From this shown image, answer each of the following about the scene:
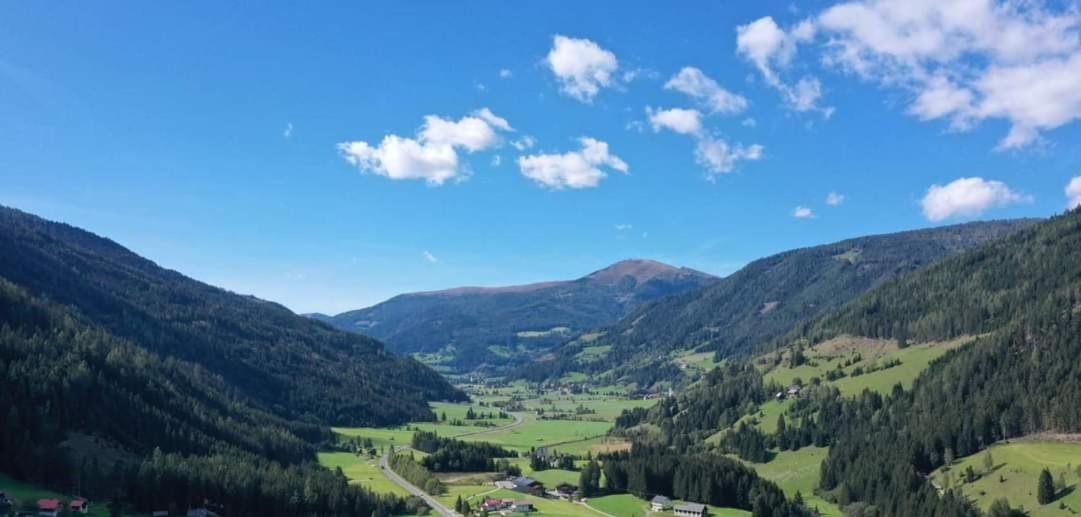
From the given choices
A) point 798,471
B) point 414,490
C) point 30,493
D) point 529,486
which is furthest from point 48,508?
point 798,471

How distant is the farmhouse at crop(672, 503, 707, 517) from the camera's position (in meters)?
123

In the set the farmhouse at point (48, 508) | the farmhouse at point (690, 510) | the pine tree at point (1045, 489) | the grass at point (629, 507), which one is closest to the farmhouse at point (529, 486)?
the grass at point (629, 507)

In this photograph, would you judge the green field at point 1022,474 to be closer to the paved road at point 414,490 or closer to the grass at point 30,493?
the paved road at point 414,490

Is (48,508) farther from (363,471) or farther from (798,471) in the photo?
(798,471)

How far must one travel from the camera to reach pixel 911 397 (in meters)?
174

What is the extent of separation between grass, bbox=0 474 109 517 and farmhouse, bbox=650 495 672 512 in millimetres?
81398

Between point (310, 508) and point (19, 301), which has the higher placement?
point (19, 301)

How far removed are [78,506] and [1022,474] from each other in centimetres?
13249

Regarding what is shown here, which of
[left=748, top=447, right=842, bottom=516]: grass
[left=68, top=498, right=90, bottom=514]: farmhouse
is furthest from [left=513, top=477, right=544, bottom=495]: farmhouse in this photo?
[left=68, top=498, right=90, bottom=514]: farmhouse

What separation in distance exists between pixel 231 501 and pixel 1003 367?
150487mm

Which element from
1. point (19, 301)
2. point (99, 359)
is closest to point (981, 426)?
point (99, 359)

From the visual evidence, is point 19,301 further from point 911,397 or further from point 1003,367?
point 1003,367

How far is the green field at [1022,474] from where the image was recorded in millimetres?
108750

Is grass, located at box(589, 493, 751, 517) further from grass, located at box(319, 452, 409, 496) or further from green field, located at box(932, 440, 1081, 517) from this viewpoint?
green field, located at box(932, 440, 1081, 517)
